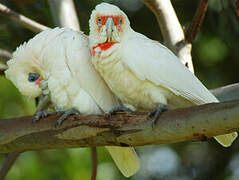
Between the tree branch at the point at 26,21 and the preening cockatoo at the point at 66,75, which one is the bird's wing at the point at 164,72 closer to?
the preening cockatoo at the point at 66,75

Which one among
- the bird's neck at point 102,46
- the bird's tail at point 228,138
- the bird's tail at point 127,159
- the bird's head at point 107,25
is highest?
the bird's head at point 107,25

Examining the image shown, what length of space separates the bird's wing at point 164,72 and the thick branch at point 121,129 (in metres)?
0.38

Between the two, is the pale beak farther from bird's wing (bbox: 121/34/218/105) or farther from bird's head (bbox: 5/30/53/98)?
bird's head (bbox: 5/30/53/98)

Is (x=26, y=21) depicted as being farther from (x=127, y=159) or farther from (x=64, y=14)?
(x=127, y=159)

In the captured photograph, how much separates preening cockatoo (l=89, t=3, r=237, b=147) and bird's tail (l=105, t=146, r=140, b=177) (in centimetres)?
36

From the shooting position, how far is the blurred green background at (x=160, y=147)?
4.26 m

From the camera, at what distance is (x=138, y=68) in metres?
2.63

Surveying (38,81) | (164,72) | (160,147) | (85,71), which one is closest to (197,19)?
(164,72)

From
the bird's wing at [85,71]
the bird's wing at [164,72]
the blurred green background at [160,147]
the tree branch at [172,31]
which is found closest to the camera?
the bird's wing at [164,72]

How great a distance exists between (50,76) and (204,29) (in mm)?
2339

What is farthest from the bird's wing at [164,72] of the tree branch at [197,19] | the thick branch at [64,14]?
the thick branch at [64,14]

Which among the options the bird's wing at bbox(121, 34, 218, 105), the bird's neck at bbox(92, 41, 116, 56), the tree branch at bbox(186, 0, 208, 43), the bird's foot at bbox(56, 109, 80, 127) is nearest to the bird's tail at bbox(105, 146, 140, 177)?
the bird's foot at bbox(56, 109, 80, 127)

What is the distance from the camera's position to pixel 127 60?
2645 millimetres

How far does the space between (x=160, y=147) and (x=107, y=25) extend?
2.80 metres
